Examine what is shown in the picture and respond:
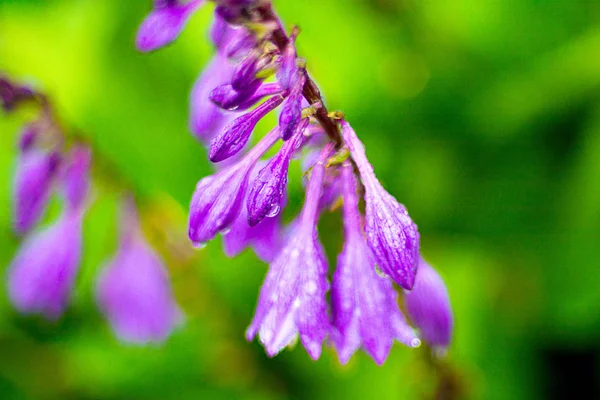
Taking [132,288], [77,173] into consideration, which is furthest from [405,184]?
[77,173]

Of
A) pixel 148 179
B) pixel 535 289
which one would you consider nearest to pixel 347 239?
pixel 535 289

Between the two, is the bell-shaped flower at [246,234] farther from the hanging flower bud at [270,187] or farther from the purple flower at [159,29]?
the purple flower at [159,29]

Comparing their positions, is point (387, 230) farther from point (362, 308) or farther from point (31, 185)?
point (31, 185)

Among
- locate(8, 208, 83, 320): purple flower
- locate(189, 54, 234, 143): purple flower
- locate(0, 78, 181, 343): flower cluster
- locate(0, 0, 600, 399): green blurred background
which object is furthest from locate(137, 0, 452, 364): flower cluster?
locate(0, 0, 600, 399): green blurred background

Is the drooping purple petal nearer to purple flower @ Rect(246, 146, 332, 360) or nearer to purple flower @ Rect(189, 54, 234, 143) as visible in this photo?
purple flower @ Rect(189, 54, 234, 143)

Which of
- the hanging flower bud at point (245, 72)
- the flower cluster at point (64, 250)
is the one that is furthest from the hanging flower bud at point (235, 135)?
the flower cluster at point (64, 250)

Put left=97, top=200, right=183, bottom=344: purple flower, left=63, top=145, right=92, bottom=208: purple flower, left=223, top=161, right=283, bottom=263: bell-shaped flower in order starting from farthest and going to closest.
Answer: left=97, top=200, right=183, bottom=344: purple flower, left=63, top=145, right=92, bottom=208: purple flower, left=223, top=161, right=283, bottom=263: bell-shaped flower
